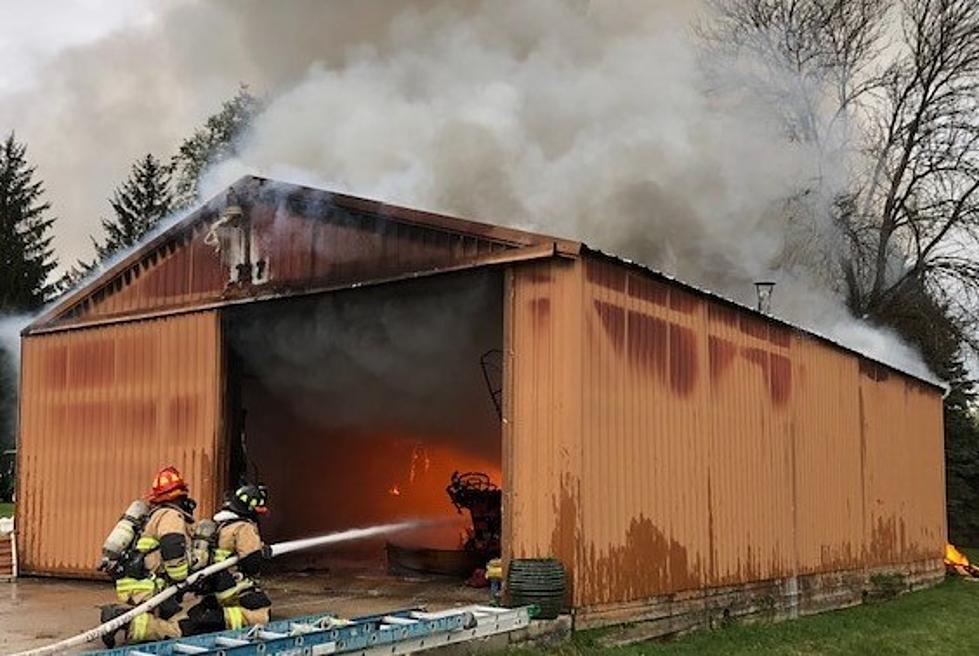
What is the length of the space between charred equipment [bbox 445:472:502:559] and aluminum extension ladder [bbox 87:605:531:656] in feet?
14.4

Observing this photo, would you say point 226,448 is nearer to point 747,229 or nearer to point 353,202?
point 353,202

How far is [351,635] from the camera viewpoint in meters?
7.86

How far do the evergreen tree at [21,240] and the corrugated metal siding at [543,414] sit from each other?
114 feet

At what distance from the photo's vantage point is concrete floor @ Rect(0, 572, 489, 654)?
9836 millimetres

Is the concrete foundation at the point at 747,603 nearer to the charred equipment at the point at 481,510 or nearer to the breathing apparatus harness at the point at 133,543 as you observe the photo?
the charred equipment at the point at 481,510

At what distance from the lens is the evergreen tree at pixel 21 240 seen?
137ft

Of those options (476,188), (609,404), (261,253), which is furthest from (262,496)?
(476,188)

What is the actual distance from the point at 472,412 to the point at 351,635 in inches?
312

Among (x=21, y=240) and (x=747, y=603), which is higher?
(x=21, y=240)

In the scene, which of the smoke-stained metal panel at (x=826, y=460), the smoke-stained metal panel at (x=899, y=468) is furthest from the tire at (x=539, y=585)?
the smoke-stained metal panel at (x=899, y=468)

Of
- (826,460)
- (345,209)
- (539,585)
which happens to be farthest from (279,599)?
(826,460)

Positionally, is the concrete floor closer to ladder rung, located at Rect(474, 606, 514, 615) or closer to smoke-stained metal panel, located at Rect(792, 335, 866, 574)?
ladder rung, located at Rect(474, 606, 514, 615)

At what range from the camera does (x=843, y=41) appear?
26.5 m

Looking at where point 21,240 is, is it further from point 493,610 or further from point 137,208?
point 493,610
